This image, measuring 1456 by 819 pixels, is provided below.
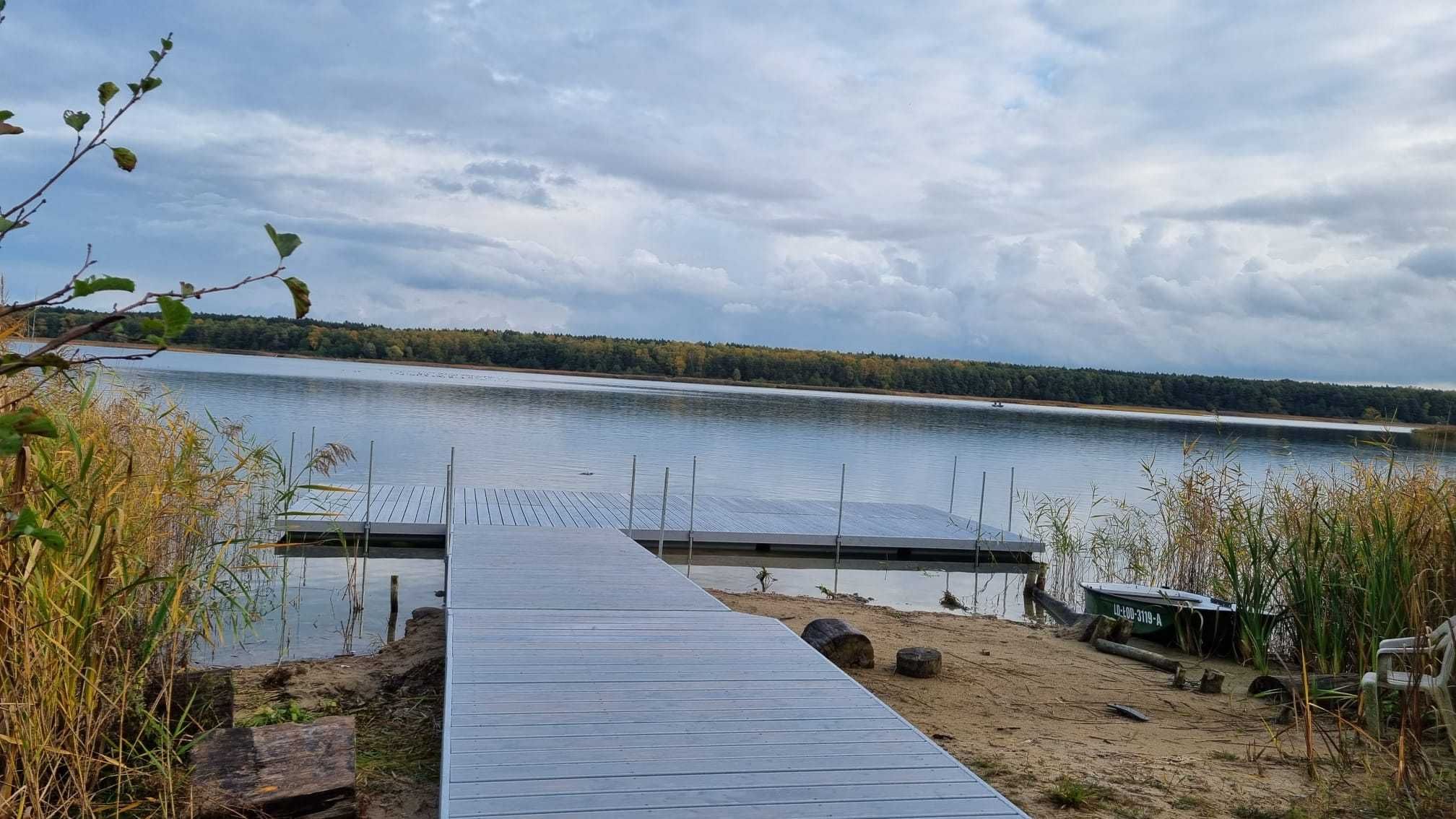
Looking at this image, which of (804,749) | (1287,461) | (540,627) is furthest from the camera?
(1287,461)

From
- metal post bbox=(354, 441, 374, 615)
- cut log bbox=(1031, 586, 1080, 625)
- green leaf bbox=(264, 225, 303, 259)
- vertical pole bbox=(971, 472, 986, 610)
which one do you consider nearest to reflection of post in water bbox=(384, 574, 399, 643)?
metal post bbox=(354, 441, 374, 615)

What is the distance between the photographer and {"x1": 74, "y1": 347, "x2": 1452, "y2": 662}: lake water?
408 inches

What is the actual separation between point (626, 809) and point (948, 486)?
17.3 meters

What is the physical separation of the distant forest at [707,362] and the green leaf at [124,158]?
5785cm

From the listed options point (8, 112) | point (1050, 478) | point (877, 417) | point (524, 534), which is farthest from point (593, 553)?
point (877, 417)

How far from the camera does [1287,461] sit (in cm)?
2756

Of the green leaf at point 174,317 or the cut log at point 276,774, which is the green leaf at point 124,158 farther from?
the cut log at point 276,774

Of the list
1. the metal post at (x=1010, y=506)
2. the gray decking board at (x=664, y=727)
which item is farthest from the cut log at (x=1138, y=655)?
the metal post at (x=1010, y=506)

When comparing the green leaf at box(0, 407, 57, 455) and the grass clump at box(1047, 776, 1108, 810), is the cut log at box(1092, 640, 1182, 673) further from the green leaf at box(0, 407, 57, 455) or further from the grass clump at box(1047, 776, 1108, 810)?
the green leaf at box(0, 407, 57, 455)

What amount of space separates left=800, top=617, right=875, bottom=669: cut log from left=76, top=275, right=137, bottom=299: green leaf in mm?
5221

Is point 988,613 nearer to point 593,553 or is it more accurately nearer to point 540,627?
point 593,553

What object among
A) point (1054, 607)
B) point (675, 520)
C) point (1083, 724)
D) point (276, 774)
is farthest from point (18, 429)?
point (675, 520)

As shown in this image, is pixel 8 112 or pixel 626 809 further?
pixel 626 809

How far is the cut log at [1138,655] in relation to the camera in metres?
7.20
